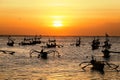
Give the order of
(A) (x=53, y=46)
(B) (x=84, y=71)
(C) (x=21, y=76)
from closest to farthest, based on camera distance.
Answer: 1. (C) (x=21, y=76)
2. (B) (x=84, y=71)
3. (A) (x=53, y=46)

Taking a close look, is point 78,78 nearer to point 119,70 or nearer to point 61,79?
point 61,79

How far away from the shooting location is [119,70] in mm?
57281

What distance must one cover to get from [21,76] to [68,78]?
7.07 meters

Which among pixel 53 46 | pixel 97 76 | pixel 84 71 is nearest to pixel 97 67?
pixel 84 71

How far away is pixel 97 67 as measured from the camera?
56.7m

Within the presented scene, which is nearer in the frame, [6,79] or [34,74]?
[6,79]

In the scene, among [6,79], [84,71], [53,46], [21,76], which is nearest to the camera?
[6,79]

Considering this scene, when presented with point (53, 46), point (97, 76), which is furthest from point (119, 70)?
point (53, 46)

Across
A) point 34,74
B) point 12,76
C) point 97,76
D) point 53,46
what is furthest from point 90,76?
point 53,46

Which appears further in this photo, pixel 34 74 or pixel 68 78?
pixel 34 74

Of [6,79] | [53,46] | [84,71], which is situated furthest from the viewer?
[53,46]

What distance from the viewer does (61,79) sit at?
46406 mm

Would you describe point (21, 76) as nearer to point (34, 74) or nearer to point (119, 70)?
point (34, 74)

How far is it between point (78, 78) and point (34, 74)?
7328mm
